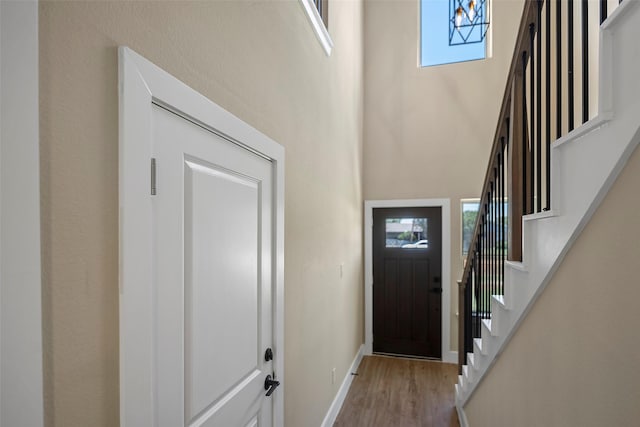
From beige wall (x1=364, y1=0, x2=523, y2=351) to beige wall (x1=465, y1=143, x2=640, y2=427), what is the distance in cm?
310

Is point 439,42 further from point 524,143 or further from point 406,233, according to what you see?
point 524,143

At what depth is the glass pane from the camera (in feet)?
14.5

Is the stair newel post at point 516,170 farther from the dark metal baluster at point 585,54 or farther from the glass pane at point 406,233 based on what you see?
the glass pane at point 406,233

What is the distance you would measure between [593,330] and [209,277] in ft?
3.87

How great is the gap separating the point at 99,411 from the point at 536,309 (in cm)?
150

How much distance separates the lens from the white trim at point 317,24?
2.09 metres

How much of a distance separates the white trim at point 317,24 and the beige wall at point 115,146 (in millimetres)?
52

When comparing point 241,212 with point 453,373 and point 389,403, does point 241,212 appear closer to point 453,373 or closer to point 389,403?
point 389,403

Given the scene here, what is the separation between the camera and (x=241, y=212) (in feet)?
4.48

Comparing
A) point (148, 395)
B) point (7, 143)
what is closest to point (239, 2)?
point (7, 143)

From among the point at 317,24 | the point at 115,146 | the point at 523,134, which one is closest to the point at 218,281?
the point at 115,146

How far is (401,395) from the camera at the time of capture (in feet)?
11.2

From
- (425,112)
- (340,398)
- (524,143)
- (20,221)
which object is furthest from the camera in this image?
(425,112)

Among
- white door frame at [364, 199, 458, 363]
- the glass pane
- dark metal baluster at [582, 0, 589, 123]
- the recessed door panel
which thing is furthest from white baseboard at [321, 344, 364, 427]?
dark metal baluster at [582, 0, 589, 123]
